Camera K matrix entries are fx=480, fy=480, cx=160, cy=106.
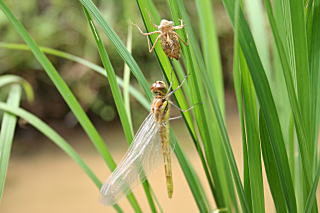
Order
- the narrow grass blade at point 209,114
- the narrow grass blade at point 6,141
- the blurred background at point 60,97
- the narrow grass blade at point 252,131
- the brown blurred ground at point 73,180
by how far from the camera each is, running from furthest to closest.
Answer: the blurred background at point 60,97, the brown blurred ground at point 73,180, the narrow grass blade at point 6,141, the narrow grass blade at point 252,131, the narrow grass blade at point 209,114

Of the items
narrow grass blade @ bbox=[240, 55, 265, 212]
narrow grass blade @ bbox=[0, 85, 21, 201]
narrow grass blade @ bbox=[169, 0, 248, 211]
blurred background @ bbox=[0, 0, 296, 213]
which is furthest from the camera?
blurred background @ bbox=[0, 0, 296, 213]

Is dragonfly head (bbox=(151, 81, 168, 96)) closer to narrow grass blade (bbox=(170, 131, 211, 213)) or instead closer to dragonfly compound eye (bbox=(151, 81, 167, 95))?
dragonfly compound eye (bbox=(151, 81, 167, 95))

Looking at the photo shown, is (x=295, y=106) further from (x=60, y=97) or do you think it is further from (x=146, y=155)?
(x=60, y=97)

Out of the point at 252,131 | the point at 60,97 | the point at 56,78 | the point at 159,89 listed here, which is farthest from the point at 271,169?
the point at 60,97

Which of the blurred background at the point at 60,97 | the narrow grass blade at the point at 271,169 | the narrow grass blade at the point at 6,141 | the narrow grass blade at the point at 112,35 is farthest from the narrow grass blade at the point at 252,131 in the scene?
the blurred background at the point at 60,97

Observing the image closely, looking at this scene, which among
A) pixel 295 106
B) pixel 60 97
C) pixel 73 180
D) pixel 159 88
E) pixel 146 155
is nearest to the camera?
pixel 295 106

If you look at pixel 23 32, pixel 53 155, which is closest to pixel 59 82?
pixel 23 32

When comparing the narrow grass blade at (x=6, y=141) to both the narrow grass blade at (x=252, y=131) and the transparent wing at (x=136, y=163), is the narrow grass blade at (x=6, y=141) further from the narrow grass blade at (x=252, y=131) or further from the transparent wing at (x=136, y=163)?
the narrow grass blade at (x=252, y=131)

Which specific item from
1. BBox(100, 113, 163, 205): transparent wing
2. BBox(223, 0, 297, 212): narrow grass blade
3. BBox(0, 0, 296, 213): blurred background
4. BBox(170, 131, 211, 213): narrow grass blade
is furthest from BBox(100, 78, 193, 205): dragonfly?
BBox(0, 0, 296, 213): blurred background

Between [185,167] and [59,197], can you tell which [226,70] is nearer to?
[59,197]
